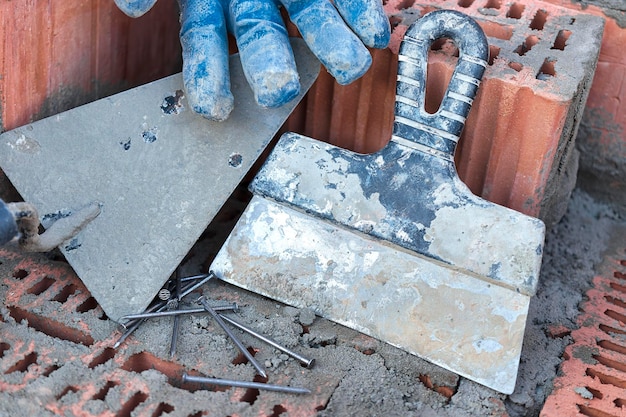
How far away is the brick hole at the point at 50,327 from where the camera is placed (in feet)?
6.27

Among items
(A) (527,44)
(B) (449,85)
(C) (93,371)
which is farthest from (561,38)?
(C) (93,371)

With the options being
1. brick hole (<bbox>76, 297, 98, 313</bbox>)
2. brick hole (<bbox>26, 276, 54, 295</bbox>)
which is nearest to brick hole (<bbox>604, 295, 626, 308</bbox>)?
brick hole (<bbox>76, 297, 98, 313</bbox>)

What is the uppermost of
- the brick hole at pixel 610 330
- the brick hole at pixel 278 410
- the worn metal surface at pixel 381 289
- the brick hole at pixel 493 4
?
the brick hole at pixel 493 4

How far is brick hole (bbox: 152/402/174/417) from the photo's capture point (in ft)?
5.61

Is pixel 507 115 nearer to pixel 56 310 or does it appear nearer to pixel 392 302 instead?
pixel 392 302

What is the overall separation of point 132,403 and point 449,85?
112 cm

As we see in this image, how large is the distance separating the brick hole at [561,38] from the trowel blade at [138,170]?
0.78 metres

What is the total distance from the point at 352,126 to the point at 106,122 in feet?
2.51

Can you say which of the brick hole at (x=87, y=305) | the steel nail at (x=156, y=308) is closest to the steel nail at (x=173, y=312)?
the steel nail at (x=156, y=308)

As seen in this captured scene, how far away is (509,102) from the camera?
2.09 metres

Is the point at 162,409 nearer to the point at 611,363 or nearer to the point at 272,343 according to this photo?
the point at 272,343

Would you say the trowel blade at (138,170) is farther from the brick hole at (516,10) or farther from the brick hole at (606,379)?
the brick hole at (606,379)

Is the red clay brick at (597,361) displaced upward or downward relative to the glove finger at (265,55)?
downward

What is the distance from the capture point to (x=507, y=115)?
212 cm
